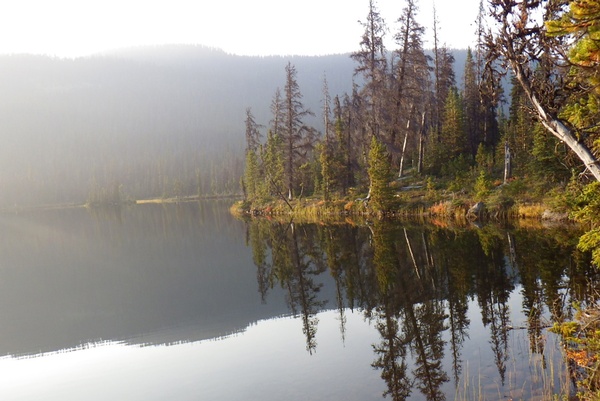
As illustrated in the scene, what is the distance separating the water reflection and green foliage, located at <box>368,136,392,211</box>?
6.81 metres

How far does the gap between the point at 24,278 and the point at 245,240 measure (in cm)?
1442

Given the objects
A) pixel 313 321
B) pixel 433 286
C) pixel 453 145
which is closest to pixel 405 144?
pixel 453 145

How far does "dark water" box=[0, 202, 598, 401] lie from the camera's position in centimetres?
955

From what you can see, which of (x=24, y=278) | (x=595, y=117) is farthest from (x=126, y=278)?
(x=595, y=117)

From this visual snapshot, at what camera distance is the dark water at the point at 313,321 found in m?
9.55

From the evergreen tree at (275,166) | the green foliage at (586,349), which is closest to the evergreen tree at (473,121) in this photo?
the evergreen tree at (275,166)

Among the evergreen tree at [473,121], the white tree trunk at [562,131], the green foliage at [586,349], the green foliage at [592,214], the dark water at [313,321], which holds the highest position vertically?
the evergreen tree at [473,121]

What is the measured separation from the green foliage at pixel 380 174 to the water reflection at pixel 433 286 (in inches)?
268

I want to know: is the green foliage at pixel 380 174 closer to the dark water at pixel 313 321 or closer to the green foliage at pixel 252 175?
the dark water at pixel 313 321

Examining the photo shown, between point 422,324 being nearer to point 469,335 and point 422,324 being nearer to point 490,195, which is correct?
point 469,335

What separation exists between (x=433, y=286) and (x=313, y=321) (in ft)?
15.3

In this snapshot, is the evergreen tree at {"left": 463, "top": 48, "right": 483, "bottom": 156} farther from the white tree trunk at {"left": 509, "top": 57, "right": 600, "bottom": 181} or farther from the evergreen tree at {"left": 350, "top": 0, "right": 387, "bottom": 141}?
the white tree trunk at {"left": 509, "top": 57, "right": 600, "bottom": 181}

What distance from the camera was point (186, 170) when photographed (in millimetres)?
175250

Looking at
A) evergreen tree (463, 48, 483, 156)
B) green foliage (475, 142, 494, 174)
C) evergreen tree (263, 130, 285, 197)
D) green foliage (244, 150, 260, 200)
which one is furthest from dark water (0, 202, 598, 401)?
green foliage (244, 150, 260, 200)
